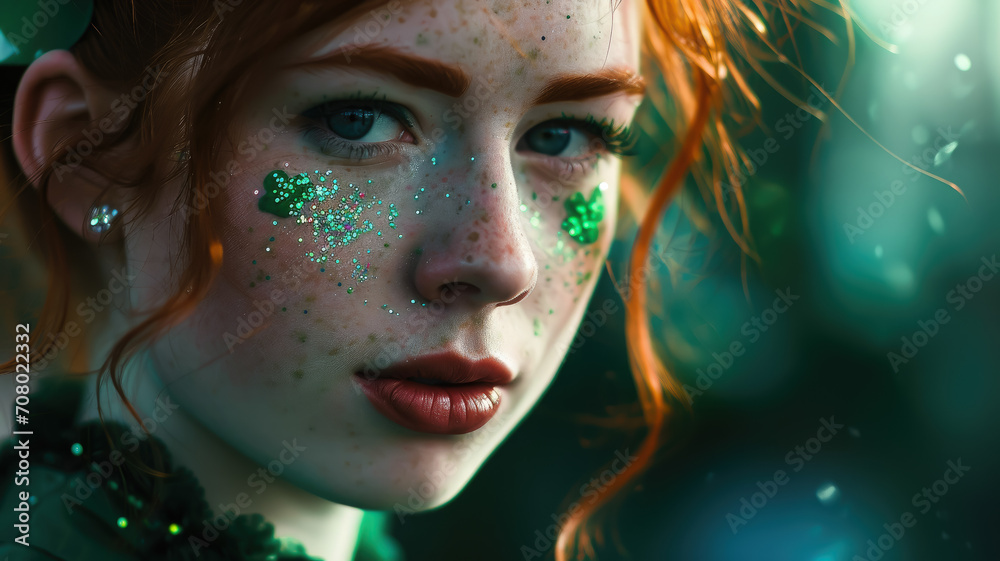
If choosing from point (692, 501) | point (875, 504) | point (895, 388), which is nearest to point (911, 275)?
point (895, 388)

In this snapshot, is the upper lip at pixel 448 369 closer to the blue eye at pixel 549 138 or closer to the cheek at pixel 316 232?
the cheek at pixel 316 232

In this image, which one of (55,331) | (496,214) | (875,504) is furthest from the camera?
(875,504)

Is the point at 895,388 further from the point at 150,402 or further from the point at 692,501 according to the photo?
the point at 150,402

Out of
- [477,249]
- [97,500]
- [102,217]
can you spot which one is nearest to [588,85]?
[477,249]

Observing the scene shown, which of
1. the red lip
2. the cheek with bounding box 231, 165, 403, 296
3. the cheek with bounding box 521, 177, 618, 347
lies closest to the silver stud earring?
the cheek with bounding box 231, 165, 403, 296

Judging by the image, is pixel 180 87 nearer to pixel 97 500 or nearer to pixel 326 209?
pixel 326 209

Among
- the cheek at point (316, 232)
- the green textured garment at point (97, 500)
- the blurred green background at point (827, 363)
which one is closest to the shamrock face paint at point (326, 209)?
the cheek at point (316, 232)

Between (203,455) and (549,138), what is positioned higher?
(549,138)
